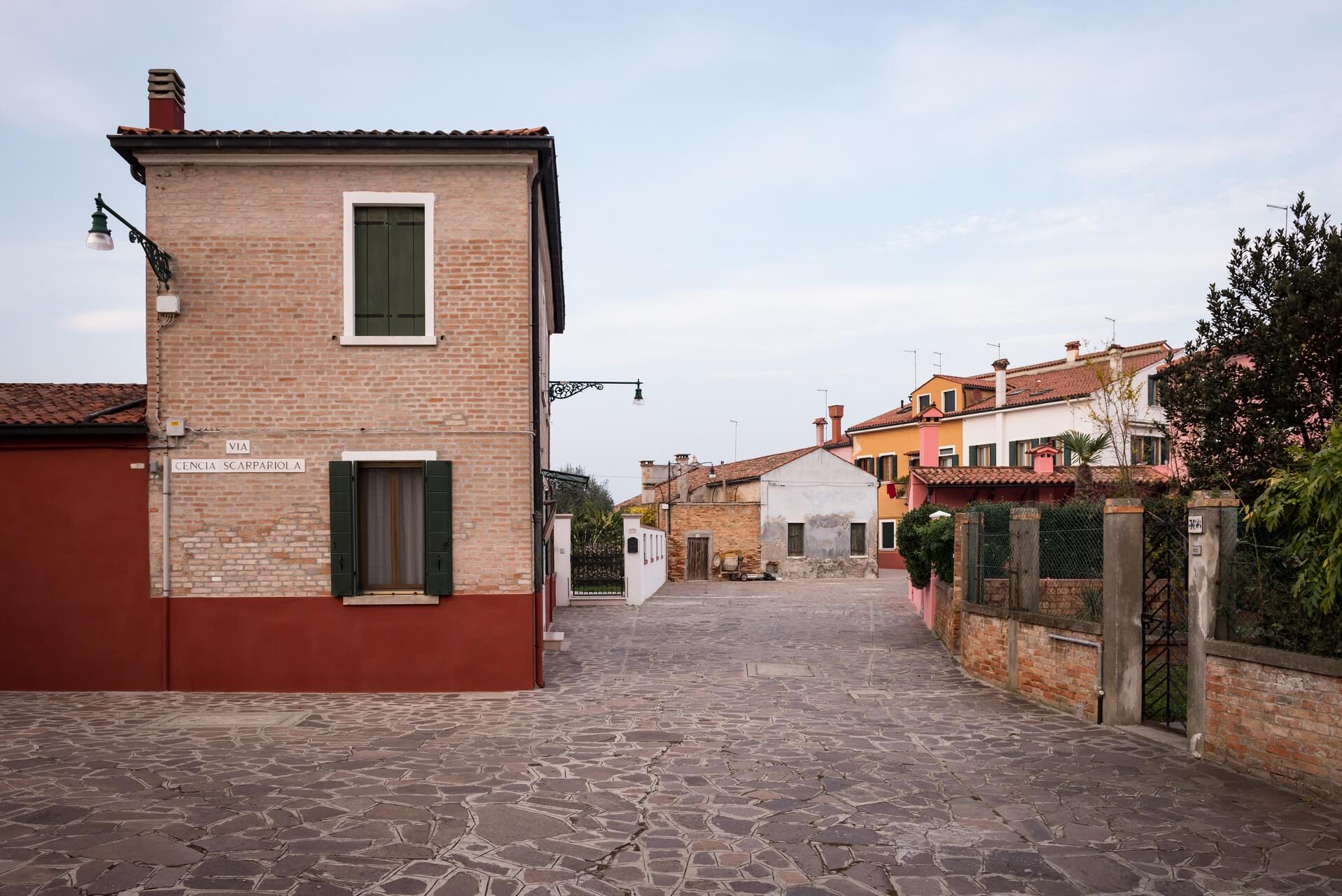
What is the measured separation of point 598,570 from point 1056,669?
698 inches

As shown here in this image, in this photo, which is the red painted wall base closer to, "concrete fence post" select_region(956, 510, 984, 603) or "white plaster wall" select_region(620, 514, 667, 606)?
"concrete fence post" select_region(956, 510, 984, 603)

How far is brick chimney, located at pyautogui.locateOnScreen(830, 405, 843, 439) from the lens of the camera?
52.4 m

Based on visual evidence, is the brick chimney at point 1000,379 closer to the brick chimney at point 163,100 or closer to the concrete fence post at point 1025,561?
the concrete fence post at point 1025,561

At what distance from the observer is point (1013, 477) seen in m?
25.0

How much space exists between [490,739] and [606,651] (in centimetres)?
666

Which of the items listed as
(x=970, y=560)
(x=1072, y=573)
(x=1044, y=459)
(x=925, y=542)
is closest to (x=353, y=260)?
(x=1072, y=573)

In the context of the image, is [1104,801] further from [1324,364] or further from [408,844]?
[1324,364]

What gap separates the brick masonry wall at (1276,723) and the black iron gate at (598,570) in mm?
19542

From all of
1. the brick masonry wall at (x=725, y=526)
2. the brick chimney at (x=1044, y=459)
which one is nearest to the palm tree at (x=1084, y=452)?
the brick chimney at (x=1044, y=459)

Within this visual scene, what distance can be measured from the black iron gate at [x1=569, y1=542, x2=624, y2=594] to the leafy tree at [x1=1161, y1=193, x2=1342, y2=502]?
1582 cm

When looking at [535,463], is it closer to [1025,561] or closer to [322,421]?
[322,421]

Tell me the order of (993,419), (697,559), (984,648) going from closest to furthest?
(984,648) < (697,559) < (993,419)

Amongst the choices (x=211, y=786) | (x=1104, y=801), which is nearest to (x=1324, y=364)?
(x=1104, y=801)

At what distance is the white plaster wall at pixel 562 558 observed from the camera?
79.6 ft
